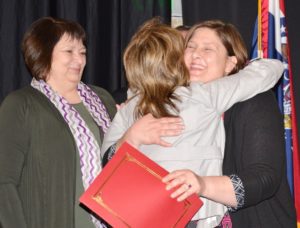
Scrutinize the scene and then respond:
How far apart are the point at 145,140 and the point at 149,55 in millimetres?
258

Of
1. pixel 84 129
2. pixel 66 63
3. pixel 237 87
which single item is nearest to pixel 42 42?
pixel 66 63

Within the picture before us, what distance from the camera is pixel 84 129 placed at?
6.66 feet

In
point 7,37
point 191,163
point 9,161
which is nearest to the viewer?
point 191,163

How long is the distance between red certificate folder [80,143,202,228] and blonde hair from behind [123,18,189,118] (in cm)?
21

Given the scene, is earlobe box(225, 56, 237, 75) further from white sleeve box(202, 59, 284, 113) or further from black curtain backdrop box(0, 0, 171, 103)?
black curtain backdrop box(0, 0, 171, 103)

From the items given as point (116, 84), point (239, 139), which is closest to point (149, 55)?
point (239, 139)

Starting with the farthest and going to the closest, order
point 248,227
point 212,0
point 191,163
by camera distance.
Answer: point 212,0 < point 248,227 < point 191,163

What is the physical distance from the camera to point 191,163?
1371 millimetres

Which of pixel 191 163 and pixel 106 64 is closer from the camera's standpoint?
pixel 191 163

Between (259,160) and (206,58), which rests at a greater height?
(206,58)

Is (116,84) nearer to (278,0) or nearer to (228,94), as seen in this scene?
(278,0)

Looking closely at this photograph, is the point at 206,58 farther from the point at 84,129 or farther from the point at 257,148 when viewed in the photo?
the point at 84,129

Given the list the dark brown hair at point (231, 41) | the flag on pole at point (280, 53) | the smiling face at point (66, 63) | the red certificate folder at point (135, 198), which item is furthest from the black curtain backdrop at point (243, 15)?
the red certificate folder at point (135, 198)

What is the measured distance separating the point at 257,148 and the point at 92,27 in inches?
65.3
